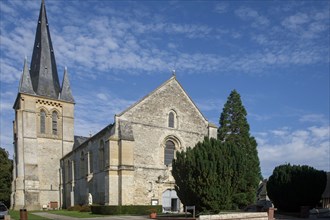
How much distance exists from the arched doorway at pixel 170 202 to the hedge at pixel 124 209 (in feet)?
8.24

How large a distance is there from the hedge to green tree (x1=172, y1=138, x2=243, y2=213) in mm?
7684

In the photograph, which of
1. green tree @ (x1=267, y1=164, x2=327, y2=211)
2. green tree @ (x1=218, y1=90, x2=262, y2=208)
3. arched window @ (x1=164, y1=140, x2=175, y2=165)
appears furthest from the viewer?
green tree @ (x1=218, y1=90, x2=262, y2=208)

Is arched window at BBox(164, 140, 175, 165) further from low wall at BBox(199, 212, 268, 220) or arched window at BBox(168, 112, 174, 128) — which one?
low wall at BBox(199, 212, 268, 220)

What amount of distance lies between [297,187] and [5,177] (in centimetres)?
4393

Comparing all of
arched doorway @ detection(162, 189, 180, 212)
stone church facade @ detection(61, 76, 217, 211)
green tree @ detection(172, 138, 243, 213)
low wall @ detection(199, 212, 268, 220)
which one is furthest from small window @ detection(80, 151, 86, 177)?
low wall @ detection(199, 212, 268, 220)

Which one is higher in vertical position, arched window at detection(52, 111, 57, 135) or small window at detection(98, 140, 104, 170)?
arched window at detection(52, 111, 57, 135)

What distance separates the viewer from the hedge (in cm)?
2827

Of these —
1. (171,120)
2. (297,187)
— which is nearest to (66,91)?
(171,120)

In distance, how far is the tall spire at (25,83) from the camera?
4964 centimetres

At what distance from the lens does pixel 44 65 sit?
174 ft

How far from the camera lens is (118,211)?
28.5 m

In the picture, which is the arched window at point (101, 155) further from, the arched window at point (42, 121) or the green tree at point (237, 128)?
the arched window at point (42, 121)

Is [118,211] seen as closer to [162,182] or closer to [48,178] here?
[162,182]

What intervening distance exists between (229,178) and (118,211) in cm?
1081
